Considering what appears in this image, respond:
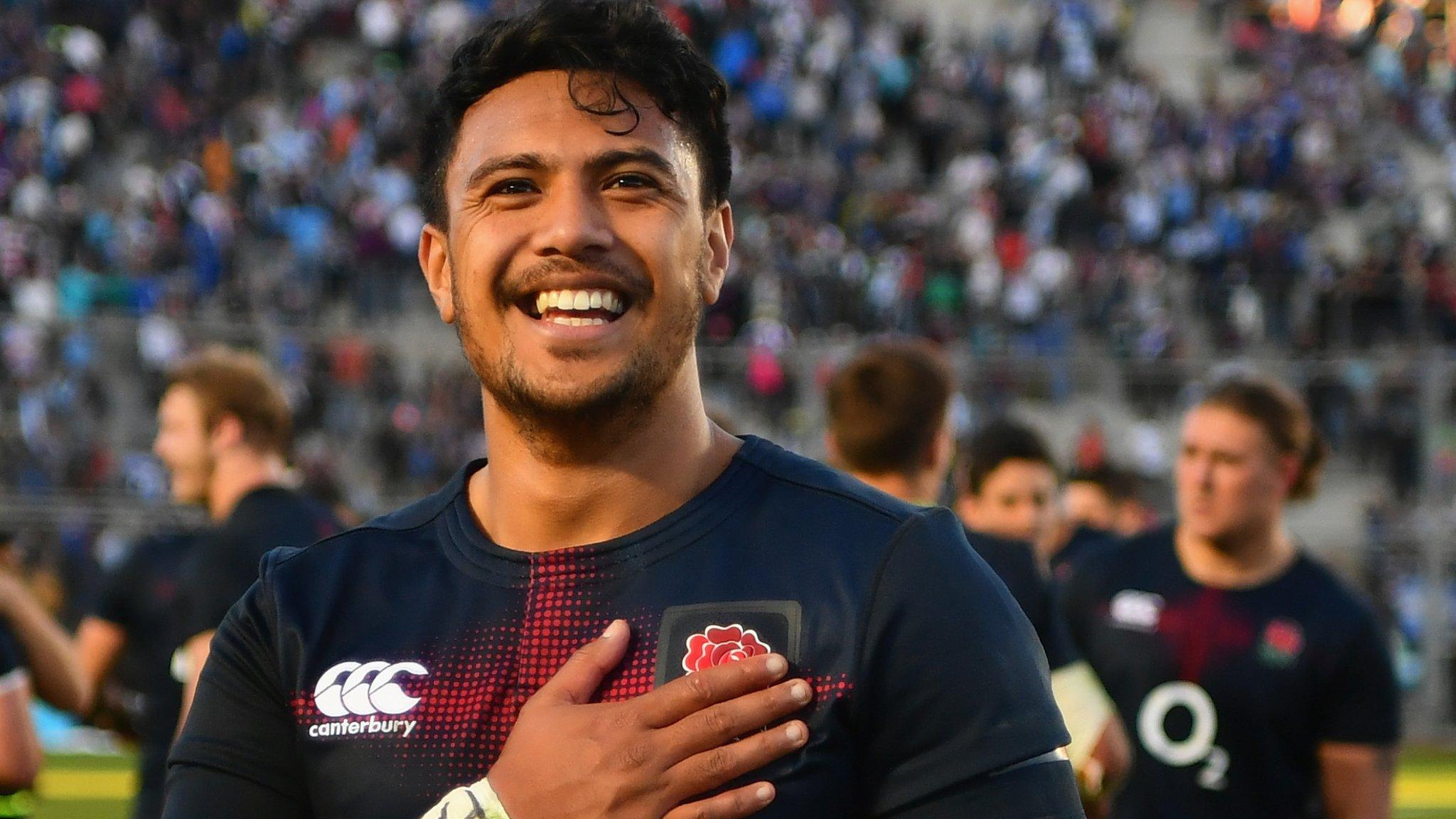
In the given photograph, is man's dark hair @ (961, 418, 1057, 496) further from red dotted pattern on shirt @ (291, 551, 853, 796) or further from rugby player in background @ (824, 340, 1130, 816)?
red dotted pattern on shirt @ (291, 551, 853, 796)

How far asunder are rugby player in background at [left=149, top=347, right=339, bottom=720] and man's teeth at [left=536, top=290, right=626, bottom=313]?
2758 millimetres

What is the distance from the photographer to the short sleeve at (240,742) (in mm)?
2158

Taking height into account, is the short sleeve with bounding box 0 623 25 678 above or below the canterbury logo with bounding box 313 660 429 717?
above

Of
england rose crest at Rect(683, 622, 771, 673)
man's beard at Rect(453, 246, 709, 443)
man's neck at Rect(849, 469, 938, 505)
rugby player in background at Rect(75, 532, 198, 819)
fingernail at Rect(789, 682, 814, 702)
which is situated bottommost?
fingernail at Rect(789, 682, 814, 702)

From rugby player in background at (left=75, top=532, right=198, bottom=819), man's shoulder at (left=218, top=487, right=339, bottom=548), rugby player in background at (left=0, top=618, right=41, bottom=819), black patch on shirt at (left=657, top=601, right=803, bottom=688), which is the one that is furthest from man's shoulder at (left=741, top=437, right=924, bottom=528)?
rugby player in background at (left=75, top=532, right=198, bottom=819)

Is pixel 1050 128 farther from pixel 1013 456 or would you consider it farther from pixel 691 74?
pixel 691 74

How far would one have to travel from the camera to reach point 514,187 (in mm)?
2240

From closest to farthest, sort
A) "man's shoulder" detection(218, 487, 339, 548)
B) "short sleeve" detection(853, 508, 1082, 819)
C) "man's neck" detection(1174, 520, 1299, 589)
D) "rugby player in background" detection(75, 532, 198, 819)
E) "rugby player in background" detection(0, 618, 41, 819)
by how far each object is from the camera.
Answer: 1. "short sleeve" detection(853, 508, 1082, 819)
2. "rugby player in background" detection(0, 618, 41, 819)
3. "man's shoulder" detection(218, 487, 339, 548)
4. "man's neck" detection(1174, 520, 1299, 589)
5. "rugby player in background" detection(75, 532, 198, 819)

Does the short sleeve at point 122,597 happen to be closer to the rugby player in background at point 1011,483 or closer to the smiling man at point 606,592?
the rugby player in background at point 1011,483

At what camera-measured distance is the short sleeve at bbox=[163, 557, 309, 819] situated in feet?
7.08

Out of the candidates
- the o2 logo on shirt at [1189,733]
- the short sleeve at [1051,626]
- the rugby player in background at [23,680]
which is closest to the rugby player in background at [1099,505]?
the o2 logo on shirt at [1189,733]

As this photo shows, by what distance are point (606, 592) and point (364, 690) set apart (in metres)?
0.30

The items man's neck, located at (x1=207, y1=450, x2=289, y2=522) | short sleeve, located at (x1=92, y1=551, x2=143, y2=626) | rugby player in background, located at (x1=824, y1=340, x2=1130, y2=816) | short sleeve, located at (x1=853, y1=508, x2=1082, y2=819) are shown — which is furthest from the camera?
short sleeve, located at (x1=92, y1=551, x2=143, y2=626)

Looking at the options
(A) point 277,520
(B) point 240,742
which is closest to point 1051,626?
(A) point 277,520
